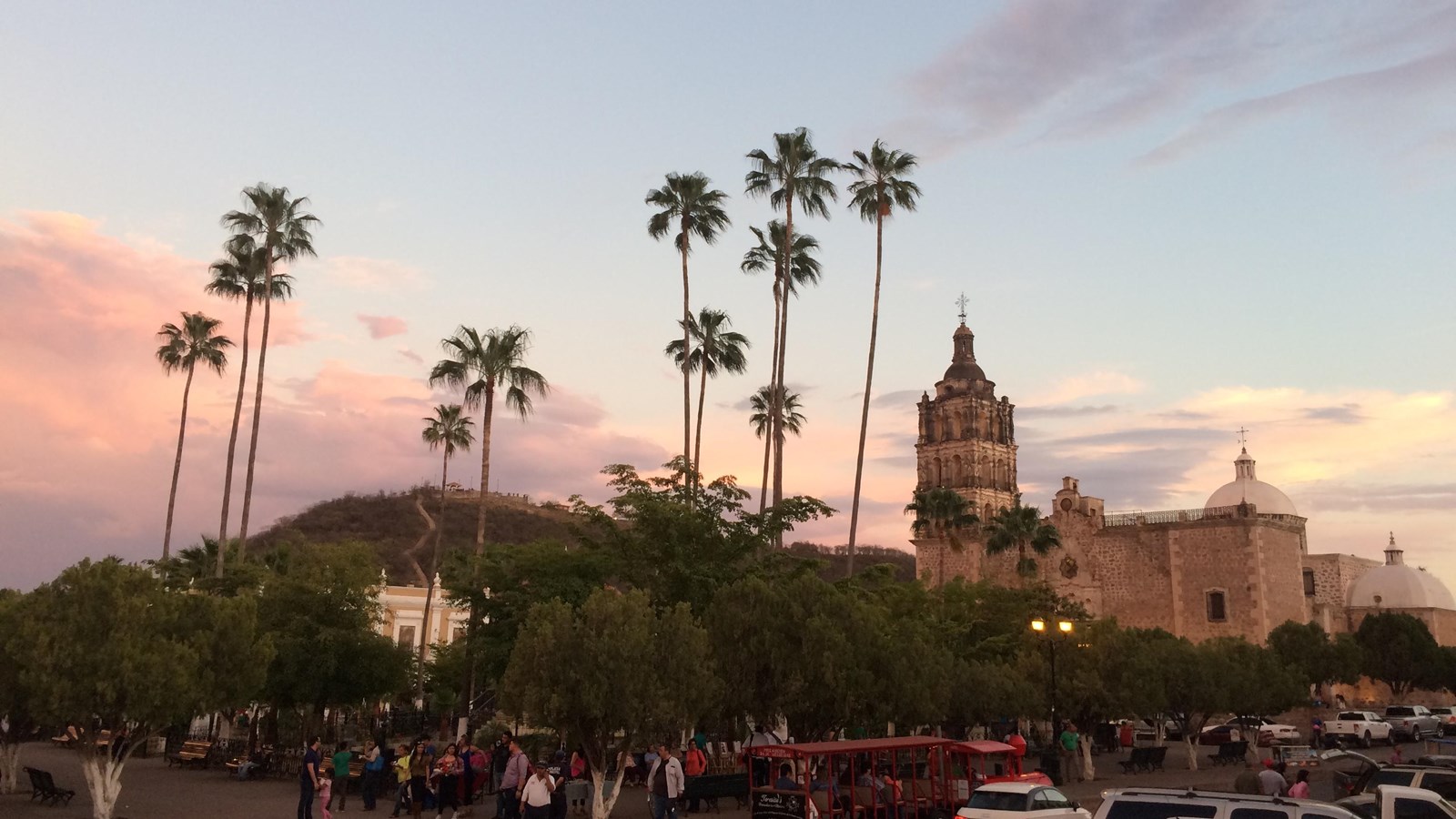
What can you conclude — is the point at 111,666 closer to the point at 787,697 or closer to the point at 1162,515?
the point at 787,697

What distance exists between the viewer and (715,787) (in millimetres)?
23141

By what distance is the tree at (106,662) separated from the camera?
1981 centimetres

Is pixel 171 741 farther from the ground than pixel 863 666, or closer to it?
closer to it

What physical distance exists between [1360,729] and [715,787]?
33283mm

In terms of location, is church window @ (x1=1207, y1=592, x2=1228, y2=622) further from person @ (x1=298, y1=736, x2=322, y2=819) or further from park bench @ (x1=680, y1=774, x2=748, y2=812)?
person @ (x1=298, y1=736, x2=322, y2=819)

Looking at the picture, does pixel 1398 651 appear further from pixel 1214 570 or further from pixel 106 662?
pixel 106 662

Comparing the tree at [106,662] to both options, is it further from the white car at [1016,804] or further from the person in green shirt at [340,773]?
the white car at [1016,804]

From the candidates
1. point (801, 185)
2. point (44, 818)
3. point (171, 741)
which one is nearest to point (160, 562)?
point (171, 741)

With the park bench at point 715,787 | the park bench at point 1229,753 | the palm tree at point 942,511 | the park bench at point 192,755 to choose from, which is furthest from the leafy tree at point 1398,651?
the park bench at point 192,755

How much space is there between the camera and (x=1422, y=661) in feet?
199

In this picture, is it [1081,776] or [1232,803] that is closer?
[1232,803]

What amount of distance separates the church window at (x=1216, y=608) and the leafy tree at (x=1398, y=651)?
22.8ft

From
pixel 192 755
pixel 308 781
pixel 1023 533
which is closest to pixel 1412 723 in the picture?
pixel 1023 533

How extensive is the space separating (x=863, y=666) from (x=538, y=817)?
10.4m
